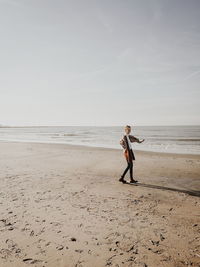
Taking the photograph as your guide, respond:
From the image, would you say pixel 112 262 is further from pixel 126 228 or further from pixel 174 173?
pixel 174 173

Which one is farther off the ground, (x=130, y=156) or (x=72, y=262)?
(x=130, y=156)

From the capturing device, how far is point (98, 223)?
4438 mm

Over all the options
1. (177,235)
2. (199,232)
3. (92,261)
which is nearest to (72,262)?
(92,261)

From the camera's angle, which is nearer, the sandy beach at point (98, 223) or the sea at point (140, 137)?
the sandy beach at point (98, 223)

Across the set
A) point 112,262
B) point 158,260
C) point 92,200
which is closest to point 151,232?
point 158,260

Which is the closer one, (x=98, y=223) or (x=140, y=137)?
(x=98, y=223)

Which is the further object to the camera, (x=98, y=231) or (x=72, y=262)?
(x=98, y=231)

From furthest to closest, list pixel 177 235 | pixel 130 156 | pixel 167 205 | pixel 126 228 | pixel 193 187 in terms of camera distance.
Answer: pixel 130 156, pixel 193 187, pixel 167 205, pixel 126 228, pixel 177 235

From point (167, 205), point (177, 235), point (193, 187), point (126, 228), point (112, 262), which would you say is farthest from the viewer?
point (193, 187)

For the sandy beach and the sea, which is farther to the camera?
the sea

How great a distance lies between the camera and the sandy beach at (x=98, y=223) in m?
3.32

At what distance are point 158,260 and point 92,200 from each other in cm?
286

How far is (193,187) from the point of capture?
7262 millimetres

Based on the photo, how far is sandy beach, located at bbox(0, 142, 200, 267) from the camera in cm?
332
